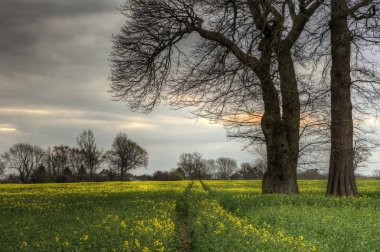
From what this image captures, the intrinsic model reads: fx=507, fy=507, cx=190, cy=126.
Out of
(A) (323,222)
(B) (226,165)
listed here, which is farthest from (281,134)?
(B) (226,165)

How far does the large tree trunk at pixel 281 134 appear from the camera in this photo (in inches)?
1029

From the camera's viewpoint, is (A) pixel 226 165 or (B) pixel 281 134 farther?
(A) pixel 226 165

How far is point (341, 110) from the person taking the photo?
88.4ft

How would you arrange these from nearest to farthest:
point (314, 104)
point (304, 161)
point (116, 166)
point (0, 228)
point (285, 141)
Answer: point (0, 228), point (314, 104), point (285, 141), point (304, 161), point (116, 166)

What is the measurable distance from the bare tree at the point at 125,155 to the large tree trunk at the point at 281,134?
255 ft

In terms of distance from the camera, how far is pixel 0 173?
129 metres

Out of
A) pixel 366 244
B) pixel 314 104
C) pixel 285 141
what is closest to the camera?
pixel 366 244

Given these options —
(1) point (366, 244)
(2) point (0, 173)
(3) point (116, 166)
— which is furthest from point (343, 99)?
(2) point (0, 173)

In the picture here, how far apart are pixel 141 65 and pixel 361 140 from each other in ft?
42.0

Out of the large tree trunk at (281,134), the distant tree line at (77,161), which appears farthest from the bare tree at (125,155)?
the large tree trunk at (281,134)

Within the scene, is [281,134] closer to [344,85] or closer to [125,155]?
[344,85]

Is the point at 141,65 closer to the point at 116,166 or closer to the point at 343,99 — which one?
the point at 343,99

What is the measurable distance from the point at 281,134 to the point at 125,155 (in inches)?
3355

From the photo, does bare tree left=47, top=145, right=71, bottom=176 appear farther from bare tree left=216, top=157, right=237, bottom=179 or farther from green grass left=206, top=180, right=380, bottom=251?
green grass left=206, top=180, right=380, bottom=251
